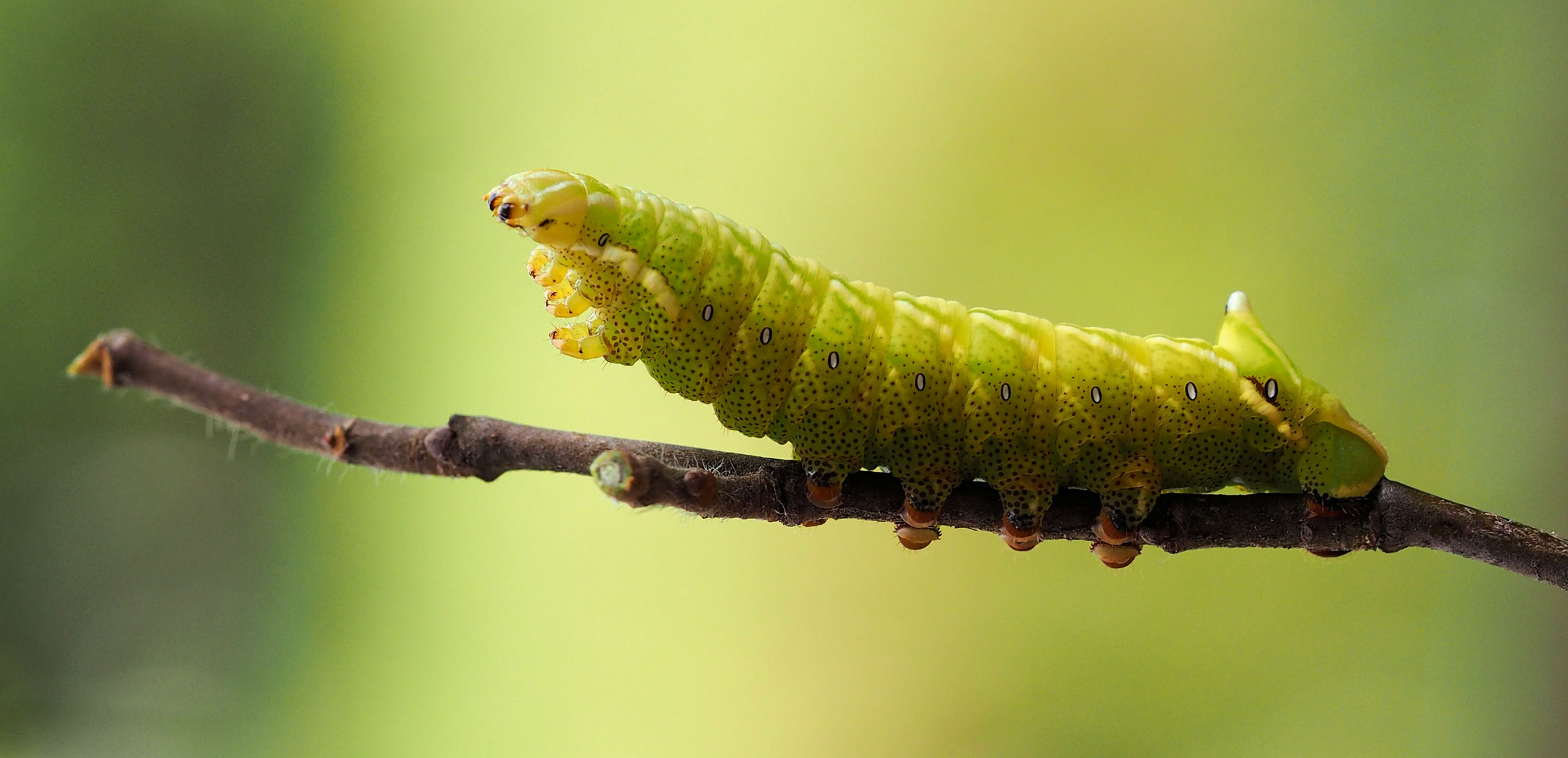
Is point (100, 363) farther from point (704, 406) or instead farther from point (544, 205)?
point (704, 406)

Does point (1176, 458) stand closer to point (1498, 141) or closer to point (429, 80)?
point (1498, 141)

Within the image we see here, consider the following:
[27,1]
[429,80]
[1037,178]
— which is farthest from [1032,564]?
[27,1]

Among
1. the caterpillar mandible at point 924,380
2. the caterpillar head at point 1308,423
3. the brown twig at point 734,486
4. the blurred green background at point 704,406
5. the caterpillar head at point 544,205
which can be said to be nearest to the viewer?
the brown twig at point 734,486

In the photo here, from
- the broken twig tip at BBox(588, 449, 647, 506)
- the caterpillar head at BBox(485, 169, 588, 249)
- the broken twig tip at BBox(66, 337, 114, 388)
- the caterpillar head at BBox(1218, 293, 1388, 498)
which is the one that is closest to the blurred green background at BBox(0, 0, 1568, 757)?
the caterpillar head at BBox(1218, 293, 1388, 498)

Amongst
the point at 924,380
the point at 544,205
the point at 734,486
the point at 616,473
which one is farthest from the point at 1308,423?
the point at 544,205

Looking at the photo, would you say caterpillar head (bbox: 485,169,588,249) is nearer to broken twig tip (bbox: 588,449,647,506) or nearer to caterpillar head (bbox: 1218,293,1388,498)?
broken twig tip (bbox: 588,449,647,506)

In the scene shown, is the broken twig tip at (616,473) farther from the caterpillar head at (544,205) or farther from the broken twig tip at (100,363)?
the broken twig tip at (100,363)

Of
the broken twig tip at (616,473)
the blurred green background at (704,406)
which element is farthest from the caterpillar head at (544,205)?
the blurred green background at (704,406)

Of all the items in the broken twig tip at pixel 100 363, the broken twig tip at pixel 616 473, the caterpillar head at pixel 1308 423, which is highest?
the caterpillar head at pixel 1308 423
